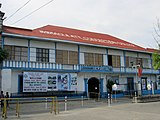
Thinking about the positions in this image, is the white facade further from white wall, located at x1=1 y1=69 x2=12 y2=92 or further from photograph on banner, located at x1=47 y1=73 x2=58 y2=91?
photograph on banner, located at x1=47 y1=73 x2=58 y2=91

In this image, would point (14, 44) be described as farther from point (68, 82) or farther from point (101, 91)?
point (101, 91)

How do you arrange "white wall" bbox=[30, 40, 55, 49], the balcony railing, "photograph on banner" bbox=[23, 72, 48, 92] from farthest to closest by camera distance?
1. "white wall" bbox=[30, 40, 55, 49]
2. "photograph on banner" bbox=[23, 72, 48, 92]
3. the balcony railing

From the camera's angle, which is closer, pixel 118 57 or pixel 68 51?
pixel 68 51

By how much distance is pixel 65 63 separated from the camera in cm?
2884

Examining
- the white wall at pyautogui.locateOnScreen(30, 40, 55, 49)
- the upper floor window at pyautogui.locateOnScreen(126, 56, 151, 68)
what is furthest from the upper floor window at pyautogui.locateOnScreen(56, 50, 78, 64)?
the upper floor window at pyautogui.locateOnScreen(126, 56, 151, 68)

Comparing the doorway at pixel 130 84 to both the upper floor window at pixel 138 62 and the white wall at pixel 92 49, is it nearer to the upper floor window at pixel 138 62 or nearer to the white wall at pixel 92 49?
the upper floor window at pixel 138 62

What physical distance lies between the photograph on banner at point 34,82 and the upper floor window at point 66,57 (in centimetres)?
314

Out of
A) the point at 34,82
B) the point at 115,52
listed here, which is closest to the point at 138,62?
the point at 115,52

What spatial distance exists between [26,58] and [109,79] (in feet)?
40.9

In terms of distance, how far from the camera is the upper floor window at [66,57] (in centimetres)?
2865

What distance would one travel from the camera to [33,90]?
25422 mm

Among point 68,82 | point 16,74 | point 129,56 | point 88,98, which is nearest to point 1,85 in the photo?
point 16,74

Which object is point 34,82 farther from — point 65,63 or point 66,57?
point 66,57

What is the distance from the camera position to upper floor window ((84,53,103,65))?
3123 centimetres
